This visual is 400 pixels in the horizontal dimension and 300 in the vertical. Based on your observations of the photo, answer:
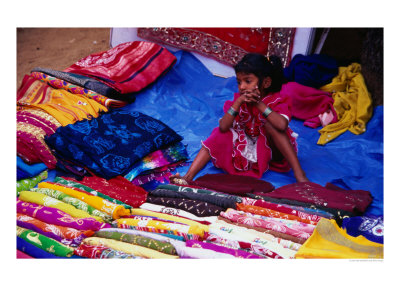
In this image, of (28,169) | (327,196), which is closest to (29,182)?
(28,169)

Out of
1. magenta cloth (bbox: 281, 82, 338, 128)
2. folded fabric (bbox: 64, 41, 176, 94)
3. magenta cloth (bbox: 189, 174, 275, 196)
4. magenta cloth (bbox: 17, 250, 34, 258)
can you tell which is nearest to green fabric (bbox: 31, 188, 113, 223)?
magenta cloth (bbox: 17, 250, 34, 258)

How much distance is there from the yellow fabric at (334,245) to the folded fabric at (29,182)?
6.04 ft

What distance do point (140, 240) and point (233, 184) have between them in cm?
111

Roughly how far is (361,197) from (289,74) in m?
2.14

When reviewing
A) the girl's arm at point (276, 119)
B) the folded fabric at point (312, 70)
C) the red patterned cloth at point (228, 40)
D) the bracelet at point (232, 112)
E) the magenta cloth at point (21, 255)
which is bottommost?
the magenta cloth at point (21, 255)

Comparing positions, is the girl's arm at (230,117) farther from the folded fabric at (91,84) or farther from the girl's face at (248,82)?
the folded fabric at (91,84)

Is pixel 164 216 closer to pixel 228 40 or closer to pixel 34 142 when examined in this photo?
pixel 34 142

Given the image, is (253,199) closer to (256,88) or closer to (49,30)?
(256,88)

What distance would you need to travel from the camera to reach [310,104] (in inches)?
172

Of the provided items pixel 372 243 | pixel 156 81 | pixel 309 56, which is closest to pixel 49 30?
pixel 156 81

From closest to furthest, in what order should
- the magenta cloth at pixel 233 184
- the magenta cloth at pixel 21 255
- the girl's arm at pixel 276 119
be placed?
the magenta cloth at pixel 21 255 < the magenta cloth at pixel 233 184 < the girl's arm at pixel 276 119

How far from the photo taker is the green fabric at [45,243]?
210 centimetres

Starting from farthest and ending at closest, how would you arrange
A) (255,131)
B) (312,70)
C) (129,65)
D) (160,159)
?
(129,65), (312,70), (160,159), (255,131)

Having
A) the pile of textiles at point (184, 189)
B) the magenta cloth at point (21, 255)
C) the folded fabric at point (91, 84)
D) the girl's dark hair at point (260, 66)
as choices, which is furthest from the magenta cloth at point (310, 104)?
the magenta cloth at point (21, 255)
